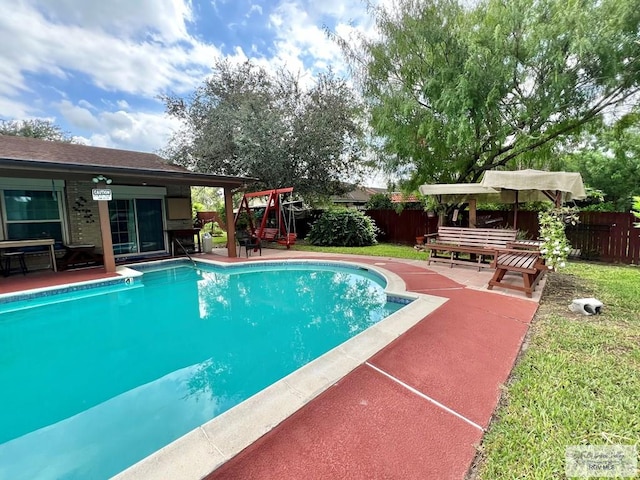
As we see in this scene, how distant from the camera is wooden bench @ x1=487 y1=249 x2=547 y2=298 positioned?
16.8 feet

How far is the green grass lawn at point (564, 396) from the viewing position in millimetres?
1896

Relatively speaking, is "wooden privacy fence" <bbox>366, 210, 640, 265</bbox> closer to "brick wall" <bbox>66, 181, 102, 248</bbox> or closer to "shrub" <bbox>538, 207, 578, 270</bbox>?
"shrub" <bbox>538, 207, 578, 270</bbox>

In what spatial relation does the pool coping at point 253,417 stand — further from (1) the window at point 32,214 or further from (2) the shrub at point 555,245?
(1) the window at point 32,214

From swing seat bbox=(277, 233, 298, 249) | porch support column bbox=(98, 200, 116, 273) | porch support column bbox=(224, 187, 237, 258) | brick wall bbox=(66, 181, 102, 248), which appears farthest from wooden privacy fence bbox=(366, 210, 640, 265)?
brick wall bbox=(66, 181, 102, 248)

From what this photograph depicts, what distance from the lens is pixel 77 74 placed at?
12547 mm

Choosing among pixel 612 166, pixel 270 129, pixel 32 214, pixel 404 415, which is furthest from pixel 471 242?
pixel 32 214

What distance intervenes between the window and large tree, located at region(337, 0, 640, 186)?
10067 mm

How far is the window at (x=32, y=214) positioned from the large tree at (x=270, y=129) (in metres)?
5.80

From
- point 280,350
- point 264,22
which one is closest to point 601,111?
point 280,350

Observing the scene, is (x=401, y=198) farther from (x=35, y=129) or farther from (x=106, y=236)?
(x=35, y=129)

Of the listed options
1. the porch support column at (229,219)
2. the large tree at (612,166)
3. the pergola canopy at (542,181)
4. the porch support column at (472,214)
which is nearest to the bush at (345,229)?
the porch support column at (229,219)

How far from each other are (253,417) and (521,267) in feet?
16.0

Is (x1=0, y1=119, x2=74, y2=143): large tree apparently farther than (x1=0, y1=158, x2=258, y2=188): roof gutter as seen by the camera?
Yes

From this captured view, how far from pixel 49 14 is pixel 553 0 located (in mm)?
12710
